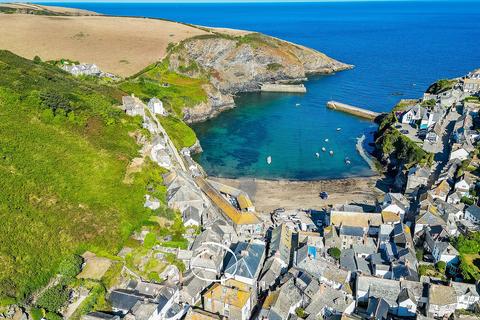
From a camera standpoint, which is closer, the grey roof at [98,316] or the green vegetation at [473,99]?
the grey roof at [98,316]

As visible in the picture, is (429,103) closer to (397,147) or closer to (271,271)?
(397,147)

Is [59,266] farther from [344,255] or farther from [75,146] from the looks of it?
[344,255]

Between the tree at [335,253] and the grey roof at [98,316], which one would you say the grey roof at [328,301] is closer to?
the tree at [335,253]

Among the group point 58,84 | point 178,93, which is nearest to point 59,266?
point 58,84

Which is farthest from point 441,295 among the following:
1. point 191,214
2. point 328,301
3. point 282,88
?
point 282,88

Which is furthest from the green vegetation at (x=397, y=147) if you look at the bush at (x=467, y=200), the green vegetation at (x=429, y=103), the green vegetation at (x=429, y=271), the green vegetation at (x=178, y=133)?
the green vegetation at (x=178, y=133)

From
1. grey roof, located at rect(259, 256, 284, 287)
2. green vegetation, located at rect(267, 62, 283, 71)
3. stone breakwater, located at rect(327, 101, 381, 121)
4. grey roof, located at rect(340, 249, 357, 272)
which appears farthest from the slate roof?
green vegetation, located at rect(267, 62, 283, 71)

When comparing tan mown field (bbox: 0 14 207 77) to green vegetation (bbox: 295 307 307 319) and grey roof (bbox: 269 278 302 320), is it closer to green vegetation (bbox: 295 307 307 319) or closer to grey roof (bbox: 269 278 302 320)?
grey roof (bbox: 269 278 302 320)
